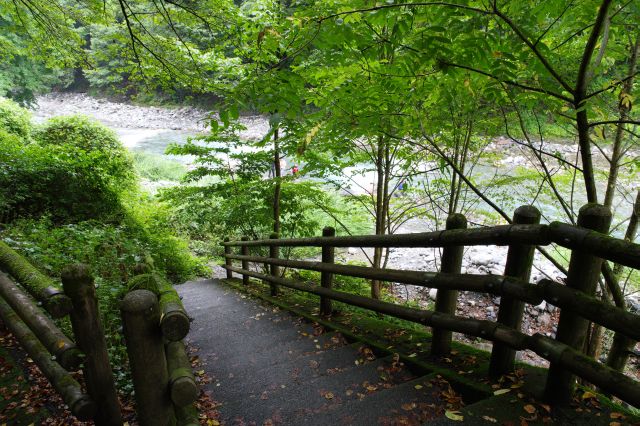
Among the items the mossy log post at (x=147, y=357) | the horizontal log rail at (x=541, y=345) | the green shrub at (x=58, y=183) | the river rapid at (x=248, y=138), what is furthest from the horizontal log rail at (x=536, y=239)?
the green shrub at (x=58, y=183)

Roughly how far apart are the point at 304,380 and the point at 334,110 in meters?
2.44

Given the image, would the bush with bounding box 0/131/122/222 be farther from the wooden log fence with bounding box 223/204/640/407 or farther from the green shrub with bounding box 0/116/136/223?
the wooden log fence with bounding box 223/204/640/407

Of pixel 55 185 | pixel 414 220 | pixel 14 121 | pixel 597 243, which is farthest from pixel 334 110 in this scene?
pixel 14 121

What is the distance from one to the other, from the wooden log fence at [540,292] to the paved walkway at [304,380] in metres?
0.46

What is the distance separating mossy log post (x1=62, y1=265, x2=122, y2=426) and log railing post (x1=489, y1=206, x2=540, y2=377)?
7.03 feet

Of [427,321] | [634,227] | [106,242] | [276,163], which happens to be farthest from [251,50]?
[634,227]

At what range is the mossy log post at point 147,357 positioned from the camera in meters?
1.42

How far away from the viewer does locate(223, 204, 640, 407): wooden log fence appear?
1.44 metres

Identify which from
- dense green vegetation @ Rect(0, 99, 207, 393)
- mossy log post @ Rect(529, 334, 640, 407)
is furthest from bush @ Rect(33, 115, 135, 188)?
mossy log post @ Rect(529, 334, 640, 407)

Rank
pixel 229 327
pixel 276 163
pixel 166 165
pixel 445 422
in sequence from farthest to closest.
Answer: pixel 166 165 < pixel 276 163 < pixel 229 327 < pixel 445 422

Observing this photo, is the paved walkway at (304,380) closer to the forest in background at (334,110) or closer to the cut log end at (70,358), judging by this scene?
the cut log end at (70,358)

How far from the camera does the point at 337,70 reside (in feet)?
11.7

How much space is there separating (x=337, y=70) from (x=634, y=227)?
10.2 ft

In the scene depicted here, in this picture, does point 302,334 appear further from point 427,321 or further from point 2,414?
point 2,414
